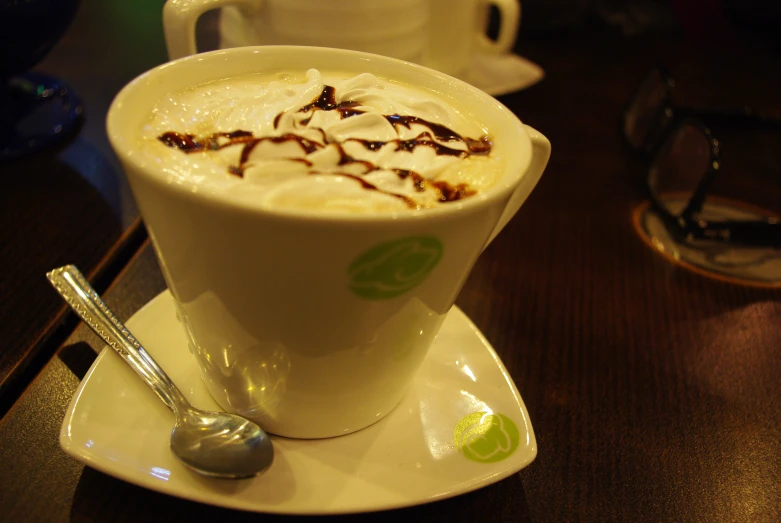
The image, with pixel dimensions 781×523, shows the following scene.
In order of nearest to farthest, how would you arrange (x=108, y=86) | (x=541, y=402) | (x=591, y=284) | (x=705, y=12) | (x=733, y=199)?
1. (x=541, y=402)
2. (x=591, y=284)
3. (x=733, y=199)
4. (x=108, y=86)
5. (x=705, y=12)

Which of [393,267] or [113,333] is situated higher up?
[393,267]

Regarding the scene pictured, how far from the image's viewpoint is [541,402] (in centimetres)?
66

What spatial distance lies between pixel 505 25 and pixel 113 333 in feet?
3.26

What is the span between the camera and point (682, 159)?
1128 millimetres

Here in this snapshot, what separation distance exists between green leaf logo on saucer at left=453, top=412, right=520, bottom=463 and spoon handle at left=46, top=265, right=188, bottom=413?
0.86 feet

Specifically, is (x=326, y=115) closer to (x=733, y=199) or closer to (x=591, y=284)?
(x=591, y=284)

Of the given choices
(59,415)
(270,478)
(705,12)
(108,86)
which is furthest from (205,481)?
(705,12)

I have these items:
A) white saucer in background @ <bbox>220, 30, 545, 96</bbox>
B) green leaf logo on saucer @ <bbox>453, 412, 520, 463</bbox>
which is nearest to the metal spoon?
green leaf logo on saucer @ <bbox>453, 412, 520, 463</bbox>

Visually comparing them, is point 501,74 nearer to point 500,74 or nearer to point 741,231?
point 500,74

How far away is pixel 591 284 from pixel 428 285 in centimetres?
49

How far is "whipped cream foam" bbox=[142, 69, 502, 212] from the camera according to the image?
1.45ft

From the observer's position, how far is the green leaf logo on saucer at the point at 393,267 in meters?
0.40

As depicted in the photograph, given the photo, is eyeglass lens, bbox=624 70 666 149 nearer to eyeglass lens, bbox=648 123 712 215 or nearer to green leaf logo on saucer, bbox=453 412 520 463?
eyeglass lens, bbox=648 123 712 215

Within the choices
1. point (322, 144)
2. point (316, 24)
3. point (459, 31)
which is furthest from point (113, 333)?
point (459, 31)
